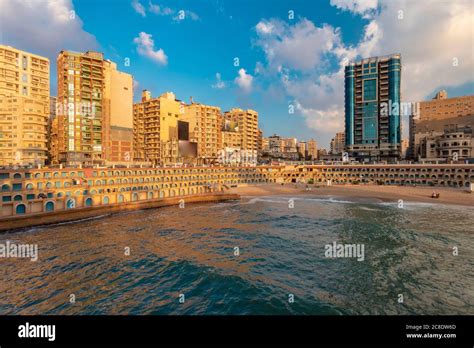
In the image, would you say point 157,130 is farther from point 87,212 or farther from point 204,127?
point 87,212

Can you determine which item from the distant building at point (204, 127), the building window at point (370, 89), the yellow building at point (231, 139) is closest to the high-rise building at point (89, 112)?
the distant building at point (204, 127)

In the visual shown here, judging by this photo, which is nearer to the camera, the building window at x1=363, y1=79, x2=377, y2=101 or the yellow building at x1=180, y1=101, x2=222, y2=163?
the building window at x1=363, y1=79, x2=377, y2=101

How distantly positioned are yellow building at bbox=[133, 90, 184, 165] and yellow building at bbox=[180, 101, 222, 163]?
8.07 meters

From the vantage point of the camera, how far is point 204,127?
136 m

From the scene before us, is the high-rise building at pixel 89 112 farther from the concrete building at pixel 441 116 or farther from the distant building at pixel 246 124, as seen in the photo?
the concrete building at pixel 441 116

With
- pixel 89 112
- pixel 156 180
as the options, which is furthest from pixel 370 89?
pixel 89 112

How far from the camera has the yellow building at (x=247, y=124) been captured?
539 ft

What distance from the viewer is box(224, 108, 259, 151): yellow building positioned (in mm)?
164375

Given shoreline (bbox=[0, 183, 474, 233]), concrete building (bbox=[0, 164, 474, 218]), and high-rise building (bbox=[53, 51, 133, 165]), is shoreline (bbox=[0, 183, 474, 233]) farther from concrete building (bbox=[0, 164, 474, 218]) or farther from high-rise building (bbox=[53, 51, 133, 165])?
high-rise building (bbox=[53, 51, 133, 165])

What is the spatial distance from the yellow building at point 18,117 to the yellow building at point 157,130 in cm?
4288
